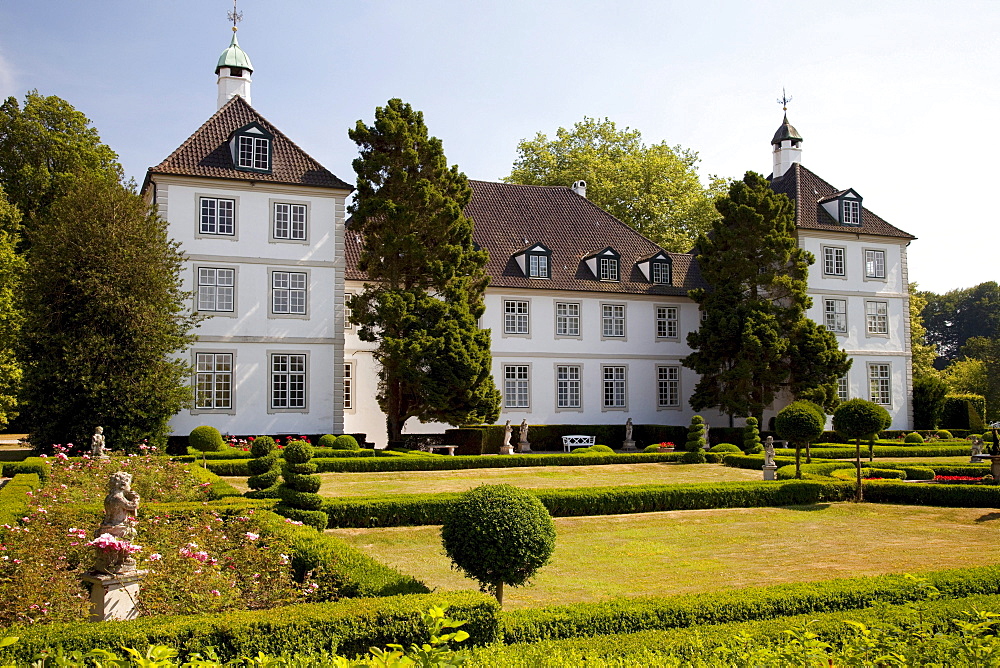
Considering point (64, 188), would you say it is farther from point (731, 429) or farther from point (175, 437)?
point (731, 429)

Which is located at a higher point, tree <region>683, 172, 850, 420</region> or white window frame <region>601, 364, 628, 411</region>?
tree <region>683, 172, 850, 420</region>

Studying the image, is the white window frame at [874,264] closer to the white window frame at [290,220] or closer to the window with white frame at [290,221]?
the white window frame at [290,220]

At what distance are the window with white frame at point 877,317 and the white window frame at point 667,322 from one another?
7.95 meters

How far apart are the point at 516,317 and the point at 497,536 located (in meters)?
24.9

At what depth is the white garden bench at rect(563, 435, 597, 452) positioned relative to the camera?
3116 centimetres

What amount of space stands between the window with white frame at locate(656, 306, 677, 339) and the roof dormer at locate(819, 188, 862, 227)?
Answer: 25.5ft

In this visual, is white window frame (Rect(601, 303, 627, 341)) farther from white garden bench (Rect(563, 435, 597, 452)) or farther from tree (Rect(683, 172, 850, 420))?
white garden bench (Rect(563, 435, 597, 452))

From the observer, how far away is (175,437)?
81.8 ft

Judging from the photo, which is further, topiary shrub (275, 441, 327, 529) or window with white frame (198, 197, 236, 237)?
window with white frame (198, 197, 236, 237)

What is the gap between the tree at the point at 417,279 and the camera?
26531mm

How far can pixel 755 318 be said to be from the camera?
102ft

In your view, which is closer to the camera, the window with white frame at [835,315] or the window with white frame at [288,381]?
the window with white frame at [288,381]

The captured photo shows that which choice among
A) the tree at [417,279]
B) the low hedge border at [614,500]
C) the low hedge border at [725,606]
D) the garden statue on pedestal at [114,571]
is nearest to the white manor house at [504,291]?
the tree at [417,279]

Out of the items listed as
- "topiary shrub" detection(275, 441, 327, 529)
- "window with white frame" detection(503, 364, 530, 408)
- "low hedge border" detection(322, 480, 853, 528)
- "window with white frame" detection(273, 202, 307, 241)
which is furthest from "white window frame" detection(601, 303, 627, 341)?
"topiary shrub" detection(275, 441, 327, 529)
